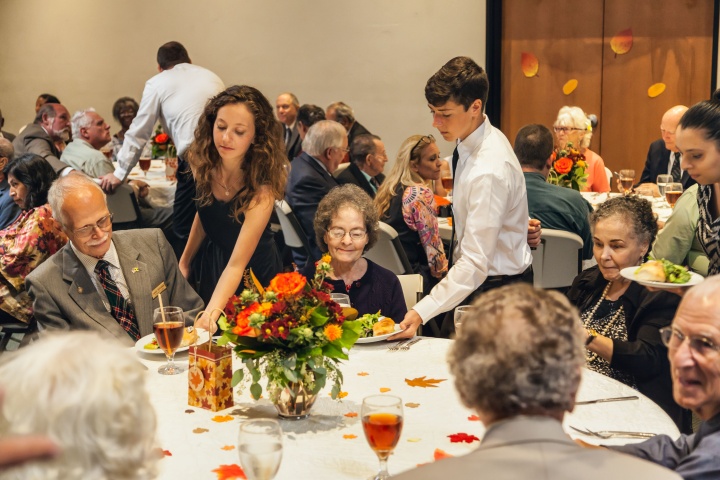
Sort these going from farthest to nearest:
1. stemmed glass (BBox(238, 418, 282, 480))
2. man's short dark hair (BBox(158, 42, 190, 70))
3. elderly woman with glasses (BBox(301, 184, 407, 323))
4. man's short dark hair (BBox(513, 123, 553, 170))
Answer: man's short dark hair (BBox(158, 42, 190, 70)), man's short dark hair (BBox(513, 123, 553, 170)), elderly woman with glasses (BBox(301, 184, 407, 323)), stemmed glass (BBox(238, 418, 282, 480))

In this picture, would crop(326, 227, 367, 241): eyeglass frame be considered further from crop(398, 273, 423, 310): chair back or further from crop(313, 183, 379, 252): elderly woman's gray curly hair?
crop(398, 273, 423, 310): chair back

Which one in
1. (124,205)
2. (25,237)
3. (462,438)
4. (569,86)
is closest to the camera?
(462,438)

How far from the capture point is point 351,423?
83.5 inches

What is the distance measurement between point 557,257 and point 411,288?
135cm

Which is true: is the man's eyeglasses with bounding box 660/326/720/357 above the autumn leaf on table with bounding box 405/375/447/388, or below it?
above

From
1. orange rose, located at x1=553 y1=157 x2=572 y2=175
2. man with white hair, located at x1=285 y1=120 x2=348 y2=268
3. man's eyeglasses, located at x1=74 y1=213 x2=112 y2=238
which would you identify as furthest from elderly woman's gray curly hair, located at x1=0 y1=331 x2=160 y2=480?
orange rose, located at x1=553 y1=157 x2=572 y2=175

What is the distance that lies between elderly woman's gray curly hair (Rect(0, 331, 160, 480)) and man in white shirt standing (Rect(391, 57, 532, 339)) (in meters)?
1.86

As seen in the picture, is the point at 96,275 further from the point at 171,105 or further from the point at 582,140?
the point at 582,140

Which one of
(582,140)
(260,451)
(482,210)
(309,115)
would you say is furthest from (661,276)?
(309,115)

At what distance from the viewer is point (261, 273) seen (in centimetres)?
375

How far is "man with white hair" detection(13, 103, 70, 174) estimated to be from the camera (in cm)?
658

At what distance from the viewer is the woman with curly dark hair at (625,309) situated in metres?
2.70

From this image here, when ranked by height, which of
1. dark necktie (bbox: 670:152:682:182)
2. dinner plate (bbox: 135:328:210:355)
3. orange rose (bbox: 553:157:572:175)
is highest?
orange rose (bbox: 553:157:572:175)

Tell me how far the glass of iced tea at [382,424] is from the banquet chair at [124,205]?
4.48m
